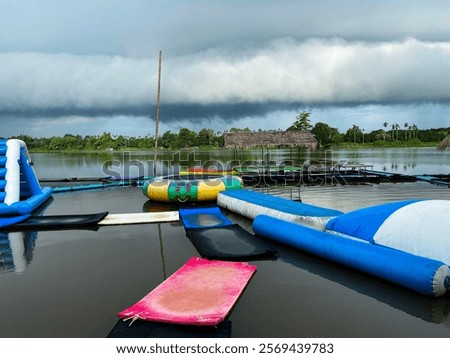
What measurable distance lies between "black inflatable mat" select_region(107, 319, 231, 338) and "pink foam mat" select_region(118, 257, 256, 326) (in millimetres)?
64

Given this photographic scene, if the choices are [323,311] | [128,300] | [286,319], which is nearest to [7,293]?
[128,300]

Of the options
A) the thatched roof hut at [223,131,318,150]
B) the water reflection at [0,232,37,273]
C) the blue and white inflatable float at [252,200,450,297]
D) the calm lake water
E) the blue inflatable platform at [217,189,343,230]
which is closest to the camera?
the calm lake water

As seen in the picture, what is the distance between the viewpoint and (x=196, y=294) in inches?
203

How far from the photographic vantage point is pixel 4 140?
12.8 meters

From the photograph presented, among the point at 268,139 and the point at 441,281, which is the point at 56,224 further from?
the point at 268,139

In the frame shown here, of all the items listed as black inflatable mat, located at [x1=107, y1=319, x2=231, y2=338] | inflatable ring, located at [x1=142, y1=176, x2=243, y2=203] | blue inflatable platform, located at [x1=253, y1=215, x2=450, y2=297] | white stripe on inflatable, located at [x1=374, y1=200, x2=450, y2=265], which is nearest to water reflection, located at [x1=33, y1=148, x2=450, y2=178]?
inflatable ring, located at [x1=142, y1=176, x2=243, y2=203]

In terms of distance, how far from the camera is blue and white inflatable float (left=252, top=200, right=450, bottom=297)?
5121 mm

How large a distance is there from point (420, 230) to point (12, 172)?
37.2ft

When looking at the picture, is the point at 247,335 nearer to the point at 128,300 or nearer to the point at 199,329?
the point at 199,329

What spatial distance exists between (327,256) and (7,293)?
17.1 ft

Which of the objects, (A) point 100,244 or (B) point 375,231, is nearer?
(B) point 375,231

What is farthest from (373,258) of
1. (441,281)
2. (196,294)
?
(196,294)

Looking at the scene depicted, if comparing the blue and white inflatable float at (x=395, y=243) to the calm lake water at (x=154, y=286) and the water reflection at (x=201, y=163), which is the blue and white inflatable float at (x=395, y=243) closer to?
the calm lake water at (x=154, y=286)

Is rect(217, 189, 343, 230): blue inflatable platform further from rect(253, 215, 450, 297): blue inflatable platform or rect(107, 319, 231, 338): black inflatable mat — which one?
rect(107, 319, 231, 338): black inflatable mat
